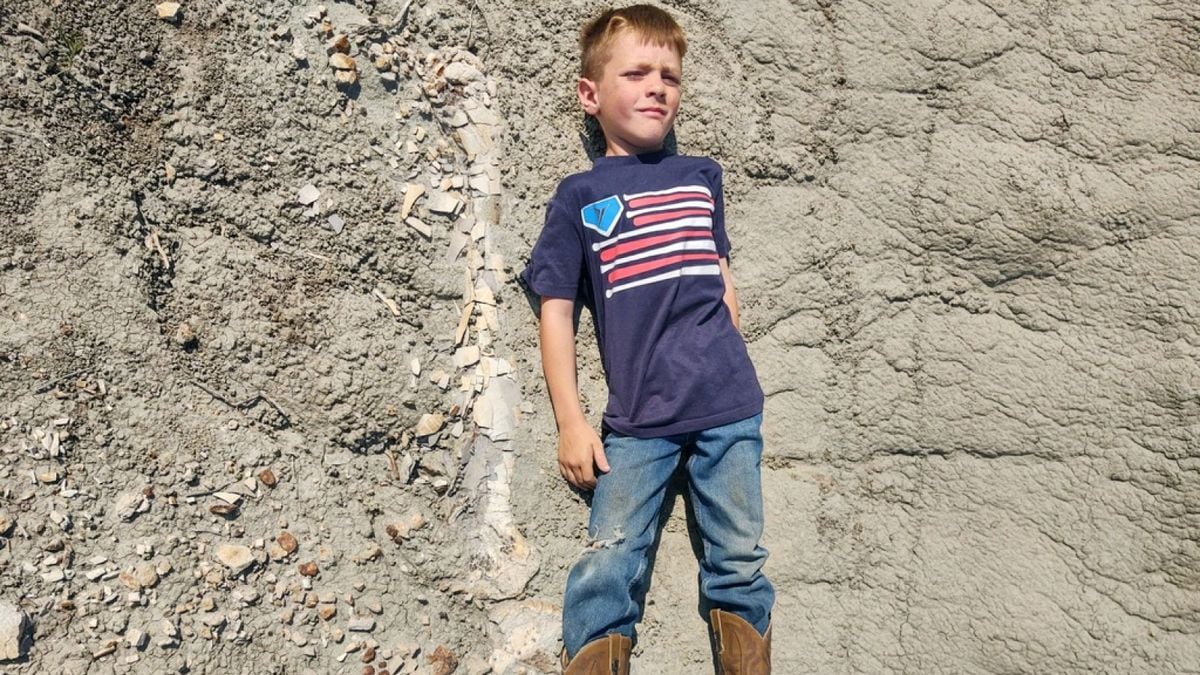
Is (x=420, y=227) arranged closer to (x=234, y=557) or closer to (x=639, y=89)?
(x=639, y=89)

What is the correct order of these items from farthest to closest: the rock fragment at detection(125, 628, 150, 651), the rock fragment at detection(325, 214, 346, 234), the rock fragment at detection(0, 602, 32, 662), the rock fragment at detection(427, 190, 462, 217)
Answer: the rock fragment at detection(427, 190, 462, 217) → the rock fragment at detection(325, 214, 346, 234) → the rock fragment at detection(125, 628, 150, 651) → the rock fragment at detection(0, 602, 32, 662)

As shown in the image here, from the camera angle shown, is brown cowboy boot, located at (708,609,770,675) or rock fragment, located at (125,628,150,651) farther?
brown cowboy boot, located at (708,609,770,675)

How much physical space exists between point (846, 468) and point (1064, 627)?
649mm

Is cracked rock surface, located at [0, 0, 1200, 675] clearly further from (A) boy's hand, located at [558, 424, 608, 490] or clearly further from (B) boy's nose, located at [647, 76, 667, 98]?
(B) boy's nose, located at [647, 76, 667, 98]

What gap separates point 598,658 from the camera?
2.23 m

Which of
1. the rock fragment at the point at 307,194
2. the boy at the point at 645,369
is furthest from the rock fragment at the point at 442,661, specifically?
the rock fragment at the point at 307,194

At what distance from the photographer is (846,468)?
248cm

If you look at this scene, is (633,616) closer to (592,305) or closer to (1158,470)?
(592,305)

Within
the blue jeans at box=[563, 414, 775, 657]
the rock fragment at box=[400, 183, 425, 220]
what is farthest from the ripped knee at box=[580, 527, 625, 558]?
the rock fragment at box=[400, 183, 425, 220]

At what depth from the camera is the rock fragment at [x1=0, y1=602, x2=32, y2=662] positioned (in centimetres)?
192

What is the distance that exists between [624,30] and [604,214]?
461 millimetres

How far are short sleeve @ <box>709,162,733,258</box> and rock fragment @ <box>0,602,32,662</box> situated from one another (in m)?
1.75

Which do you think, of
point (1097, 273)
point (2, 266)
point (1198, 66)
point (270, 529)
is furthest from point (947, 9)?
point (2, 266)

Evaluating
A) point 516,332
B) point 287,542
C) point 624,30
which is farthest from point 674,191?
point 287,542
